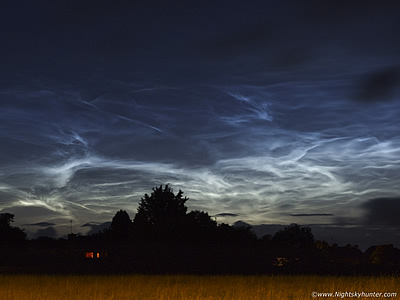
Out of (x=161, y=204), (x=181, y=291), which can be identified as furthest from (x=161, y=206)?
(x=181, y=291)

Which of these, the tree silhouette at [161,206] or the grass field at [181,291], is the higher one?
the tree silhouette at [161,206]

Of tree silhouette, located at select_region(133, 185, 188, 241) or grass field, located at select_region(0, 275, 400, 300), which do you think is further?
tree silhouette, located at select_region(133, 185, 188, 241)

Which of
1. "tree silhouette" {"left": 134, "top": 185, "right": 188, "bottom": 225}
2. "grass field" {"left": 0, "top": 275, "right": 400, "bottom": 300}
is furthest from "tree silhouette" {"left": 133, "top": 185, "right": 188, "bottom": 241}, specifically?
"grass field" {"left": 0, "top": 275, "right": 400, "bottom": 300}

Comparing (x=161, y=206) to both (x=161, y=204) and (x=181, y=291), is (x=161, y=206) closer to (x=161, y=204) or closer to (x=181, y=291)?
(x=161, y=204)

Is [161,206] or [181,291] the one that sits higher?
[161,206]

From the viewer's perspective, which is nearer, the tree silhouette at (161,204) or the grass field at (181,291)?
the grass field at (181,291)

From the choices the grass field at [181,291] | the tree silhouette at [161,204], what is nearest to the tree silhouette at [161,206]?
the tree silhouette at [161,204]

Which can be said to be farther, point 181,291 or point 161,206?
point 161,206

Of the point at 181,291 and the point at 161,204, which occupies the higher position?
the point at 161,204

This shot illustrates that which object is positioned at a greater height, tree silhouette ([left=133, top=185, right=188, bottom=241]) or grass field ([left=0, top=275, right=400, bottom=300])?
tree silhouette ([left=133, top=185, right=188, bottom=241])

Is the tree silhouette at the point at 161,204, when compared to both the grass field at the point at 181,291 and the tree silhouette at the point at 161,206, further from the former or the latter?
the grass field at the point at 181,291

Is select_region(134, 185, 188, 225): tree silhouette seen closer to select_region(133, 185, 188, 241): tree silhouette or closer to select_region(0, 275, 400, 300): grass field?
select_region(133, 185, 188, 241): tree silhouette

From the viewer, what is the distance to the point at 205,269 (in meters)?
40.3

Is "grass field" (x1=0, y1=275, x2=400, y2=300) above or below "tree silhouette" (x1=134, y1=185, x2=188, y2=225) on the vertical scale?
below
